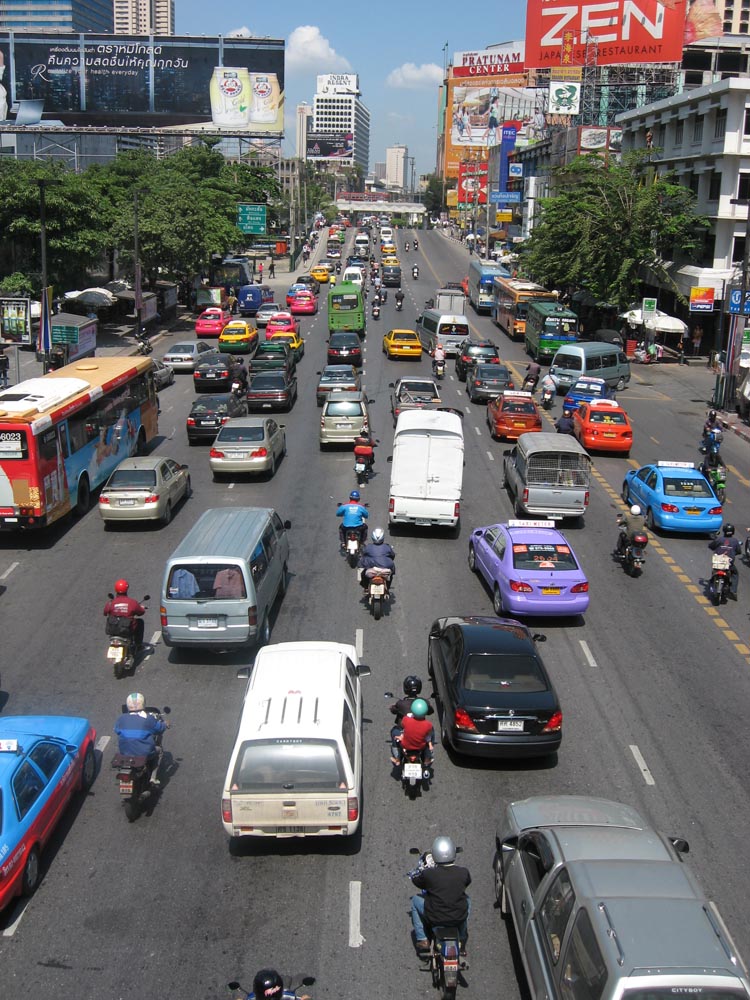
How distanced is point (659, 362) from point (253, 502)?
34.0 meters

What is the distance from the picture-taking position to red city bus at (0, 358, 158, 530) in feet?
66.6

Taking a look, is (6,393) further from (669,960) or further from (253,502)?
(669,960)

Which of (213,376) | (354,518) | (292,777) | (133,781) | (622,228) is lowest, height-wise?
(133,781)

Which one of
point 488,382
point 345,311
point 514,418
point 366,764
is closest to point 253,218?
point 345,311

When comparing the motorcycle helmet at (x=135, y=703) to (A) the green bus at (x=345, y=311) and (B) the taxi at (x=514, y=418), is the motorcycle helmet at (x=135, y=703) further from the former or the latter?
(A) the green bus at (x=345, y=311)

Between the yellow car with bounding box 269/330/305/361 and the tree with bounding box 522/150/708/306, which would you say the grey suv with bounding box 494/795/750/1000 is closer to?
the yellow car with bounding box 269/330/305/361

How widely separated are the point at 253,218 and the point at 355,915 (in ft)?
238

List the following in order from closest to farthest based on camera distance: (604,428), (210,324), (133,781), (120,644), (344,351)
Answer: (133,781) → (120,644) → (604,428) → (344,351) → (210,324)

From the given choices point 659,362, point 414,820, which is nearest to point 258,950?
point 414,820

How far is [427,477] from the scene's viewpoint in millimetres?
21562

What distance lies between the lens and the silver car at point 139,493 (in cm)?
2206

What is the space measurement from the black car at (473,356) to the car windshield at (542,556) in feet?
83.3

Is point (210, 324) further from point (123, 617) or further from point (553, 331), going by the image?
point (123, 617)

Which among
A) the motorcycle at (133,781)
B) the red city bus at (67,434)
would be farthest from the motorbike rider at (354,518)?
the motorcycle at (133,781)
